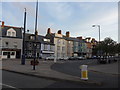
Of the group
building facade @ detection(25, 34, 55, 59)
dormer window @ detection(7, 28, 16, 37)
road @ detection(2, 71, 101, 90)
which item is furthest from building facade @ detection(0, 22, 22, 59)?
road @ detection(2, 71, 101, 90)

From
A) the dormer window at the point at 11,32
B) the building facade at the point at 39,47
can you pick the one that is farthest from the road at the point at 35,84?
the dormer window at the point at 11,32

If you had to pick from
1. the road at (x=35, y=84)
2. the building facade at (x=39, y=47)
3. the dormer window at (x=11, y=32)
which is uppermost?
the dormer window at (x=11, y=32)

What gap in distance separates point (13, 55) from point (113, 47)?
28.9 meters

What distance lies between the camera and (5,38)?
157 ft

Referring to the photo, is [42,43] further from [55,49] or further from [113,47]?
[113,47]

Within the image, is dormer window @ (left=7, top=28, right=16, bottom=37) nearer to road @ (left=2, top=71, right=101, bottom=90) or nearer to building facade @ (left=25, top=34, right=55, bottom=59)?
building facade @ (left=25, top=34, right=55, bottom=59)

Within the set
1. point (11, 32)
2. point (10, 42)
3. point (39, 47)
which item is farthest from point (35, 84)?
point (39, 47)

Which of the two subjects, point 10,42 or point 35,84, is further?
point 10,42

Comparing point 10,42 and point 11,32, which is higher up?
point 11,32

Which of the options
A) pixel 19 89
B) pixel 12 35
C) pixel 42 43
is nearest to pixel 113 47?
pixel 42 43

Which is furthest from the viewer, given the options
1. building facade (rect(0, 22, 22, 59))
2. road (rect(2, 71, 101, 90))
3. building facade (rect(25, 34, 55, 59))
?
building facade (rect(25, 34, 55, 59))

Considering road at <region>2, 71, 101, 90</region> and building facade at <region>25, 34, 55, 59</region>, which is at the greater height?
building facade at <region>25, 34, 55, 59</region>

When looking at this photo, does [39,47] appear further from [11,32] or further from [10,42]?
[11,32]

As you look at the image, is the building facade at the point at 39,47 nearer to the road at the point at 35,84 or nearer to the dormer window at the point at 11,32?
the dormer window at the point at 11,32
